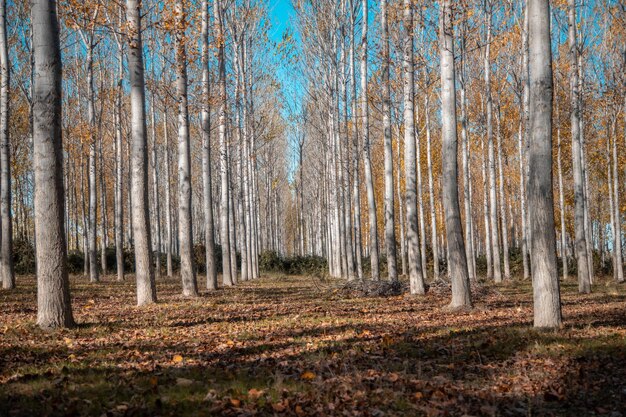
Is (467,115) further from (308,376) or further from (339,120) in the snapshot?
(308,376)

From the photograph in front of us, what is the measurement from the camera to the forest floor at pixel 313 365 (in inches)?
159

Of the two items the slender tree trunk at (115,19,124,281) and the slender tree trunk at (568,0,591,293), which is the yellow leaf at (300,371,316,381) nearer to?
the slender tree trunk at (568,0,591,293)

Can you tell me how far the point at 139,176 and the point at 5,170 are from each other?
6.10 m

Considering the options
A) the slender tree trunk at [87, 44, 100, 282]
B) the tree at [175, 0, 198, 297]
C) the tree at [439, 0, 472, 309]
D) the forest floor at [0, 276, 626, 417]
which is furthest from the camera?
the slender tree trunk at [87, 44, 100, 282]

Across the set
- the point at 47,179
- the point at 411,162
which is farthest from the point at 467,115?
the point at 47,179

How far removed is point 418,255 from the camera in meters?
13.3

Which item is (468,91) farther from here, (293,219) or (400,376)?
(293,219)

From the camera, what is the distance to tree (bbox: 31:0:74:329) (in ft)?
23.6

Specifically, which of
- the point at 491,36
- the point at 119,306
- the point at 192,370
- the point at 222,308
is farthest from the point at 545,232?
the point at 491,36

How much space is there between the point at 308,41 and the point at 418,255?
1459 centimetres

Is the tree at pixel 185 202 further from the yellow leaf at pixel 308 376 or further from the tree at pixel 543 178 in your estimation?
the yellow leaf at pixel 308 376

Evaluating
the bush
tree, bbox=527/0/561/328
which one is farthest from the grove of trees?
the bush

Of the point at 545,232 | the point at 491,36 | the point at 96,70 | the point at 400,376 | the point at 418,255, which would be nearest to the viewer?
the point at 400,376

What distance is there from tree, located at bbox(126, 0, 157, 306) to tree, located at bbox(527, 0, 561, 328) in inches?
275
